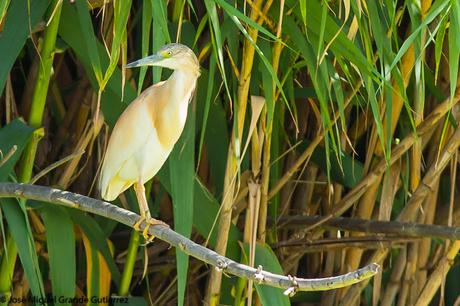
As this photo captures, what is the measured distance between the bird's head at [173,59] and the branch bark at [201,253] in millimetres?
246

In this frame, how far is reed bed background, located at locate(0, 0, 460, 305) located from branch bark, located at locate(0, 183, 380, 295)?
0.10 meters

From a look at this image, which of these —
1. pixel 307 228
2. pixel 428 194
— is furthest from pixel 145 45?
pixel 428 194

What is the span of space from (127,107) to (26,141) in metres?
0.20

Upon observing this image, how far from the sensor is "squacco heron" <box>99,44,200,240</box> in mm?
1829

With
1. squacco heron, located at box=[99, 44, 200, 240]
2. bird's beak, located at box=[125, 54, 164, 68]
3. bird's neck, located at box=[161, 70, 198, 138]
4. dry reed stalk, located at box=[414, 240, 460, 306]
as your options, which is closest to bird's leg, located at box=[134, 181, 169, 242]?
squacco heron, located at box=[99, 44, 200, 240]

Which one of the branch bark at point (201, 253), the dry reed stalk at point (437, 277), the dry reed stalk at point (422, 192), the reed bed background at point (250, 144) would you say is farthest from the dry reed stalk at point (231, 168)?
the dry reed stalk at point (437, 277)

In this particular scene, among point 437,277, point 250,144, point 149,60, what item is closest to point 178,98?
point 149,60

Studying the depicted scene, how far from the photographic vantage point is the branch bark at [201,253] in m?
1.21

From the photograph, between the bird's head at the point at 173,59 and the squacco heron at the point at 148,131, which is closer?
the bird's head at the point at 173,59

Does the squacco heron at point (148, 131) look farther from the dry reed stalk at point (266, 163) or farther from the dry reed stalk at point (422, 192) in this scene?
the dry reed stalk at point (422, 192)

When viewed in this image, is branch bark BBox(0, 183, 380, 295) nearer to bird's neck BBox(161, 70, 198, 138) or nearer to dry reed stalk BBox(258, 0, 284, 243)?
bird's neck BBox(161, 70, 198, 138)

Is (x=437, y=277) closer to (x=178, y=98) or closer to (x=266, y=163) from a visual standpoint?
(x=266, y=163)

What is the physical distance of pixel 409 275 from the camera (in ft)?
8.08

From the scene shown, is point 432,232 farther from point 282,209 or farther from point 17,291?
point 17,291
